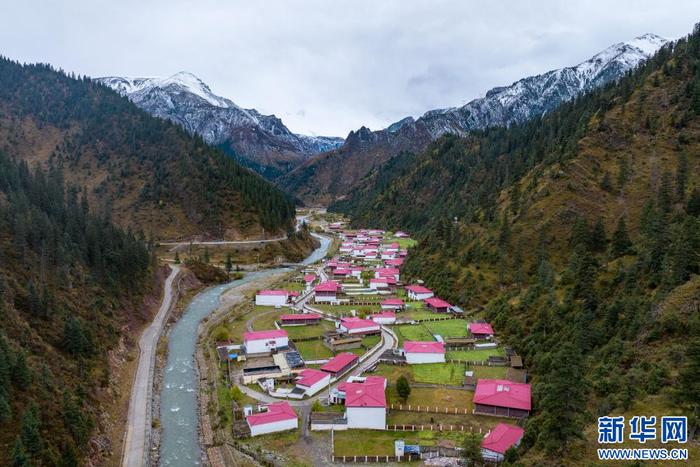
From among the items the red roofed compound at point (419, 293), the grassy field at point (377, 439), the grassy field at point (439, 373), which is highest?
the red roofed compound at point (419, 293)

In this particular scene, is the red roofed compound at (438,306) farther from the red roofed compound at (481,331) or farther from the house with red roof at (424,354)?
the house with red roof at (424,354)

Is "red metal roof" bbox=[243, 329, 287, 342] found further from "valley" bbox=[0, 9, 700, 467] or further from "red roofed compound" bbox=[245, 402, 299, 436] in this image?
"red roofed compound" bbox=[245, 402, 299, 436]

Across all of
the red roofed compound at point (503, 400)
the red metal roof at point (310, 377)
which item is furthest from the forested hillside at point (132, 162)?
the red roofed compound at point (503, 400)

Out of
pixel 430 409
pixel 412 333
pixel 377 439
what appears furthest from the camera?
pixel 412 333

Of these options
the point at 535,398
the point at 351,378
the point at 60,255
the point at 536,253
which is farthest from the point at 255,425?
the point at 536,253

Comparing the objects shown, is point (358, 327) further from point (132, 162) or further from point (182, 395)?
point (132, 162)

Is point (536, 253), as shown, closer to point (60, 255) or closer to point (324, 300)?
point (324, 300)

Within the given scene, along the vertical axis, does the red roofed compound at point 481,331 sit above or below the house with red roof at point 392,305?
below

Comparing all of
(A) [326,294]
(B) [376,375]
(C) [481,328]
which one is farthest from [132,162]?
(C) [481,328]
